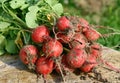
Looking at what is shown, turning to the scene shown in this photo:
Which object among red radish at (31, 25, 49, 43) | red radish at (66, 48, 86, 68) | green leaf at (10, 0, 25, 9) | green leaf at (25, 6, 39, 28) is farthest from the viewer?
green leaf at (10, 0, 25, 9)

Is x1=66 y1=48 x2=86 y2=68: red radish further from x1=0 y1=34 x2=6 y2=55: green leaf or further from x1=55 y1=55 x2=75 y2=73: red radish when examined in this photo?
x1=0 y1=34 x2=6 y2=55: green leaf

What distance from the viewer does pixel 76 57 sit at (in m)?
2.98

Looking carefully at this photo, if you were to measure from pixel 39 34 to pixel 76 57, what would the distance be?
34 cm

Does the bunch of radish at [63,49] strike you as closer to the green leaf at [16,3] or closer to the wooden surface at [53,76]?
the wooden surface at [53,76]

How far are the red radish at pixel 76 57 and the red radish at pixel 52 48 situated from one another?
0.08 m

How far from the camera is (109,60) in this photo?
3.32m

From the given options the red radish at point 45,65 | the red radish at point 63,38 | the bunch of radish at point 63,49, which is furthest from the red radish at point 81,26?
the red radish at point 45,65

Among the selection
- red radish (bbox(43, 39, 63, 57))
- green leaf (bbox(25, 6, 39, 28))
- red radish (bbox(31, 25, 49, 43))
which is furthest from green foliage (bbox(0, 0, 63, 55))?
red radish (bbox(43, 39, 63, 57))

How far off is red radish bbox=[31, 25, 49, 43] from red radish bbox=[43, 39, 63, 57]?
0.09 metres

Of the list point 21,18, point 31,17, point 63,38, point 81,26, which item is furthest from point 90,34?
point 21,18

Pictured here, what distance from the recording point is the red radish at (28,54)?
308cm

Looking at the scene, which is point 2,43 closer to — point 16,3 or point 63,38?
point 16,3

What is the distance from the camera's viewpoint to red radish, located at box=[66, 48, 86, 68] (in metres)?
2.98

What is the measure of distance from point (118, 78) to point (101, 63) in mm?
172
